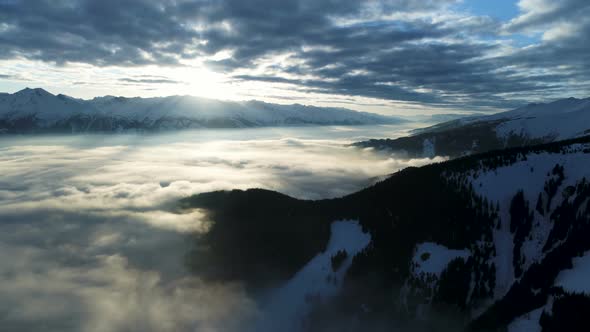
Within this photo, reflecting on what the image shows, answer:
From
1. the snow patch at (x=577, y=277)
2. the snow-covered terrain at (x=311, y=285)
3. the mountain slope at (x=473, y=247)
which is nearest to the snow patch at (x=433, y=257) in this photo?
the mountain slope at (x=473, y=247)

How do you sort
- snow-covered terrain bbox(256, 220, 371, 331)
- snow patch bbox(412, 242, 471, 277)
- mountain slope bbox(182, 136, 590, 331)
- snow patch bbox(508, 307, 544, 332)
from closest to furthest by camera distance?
snow patch bbox(508, 307, 544, 332), mountain slope bbox(182, 136, 590, 331), snow patch bbox(412, 242, 471, 277), snow-covered terrain bbox(256, 220, 371, 331)

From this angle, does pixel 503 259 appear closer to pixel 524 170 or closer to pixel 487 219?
pixel 487 219

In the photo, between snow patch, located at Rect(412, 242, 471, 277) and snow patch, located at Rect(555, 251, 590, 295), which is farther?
snow patch, located at Rect(412, 242, 471, 277)

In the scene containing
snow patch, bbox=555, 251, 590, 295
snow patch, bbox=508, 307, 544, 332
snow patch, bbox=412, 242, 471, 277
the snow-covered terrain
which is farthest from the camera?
the snow-covered terrain

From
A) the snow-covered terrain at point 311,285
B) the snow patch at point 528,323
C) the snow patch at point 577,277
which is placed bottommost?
the snow-covered terrain at point 311,285

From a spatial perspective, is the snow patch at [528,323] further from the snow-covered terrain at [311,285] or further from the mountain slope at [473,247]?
the snow-covered terrain at [311,285]

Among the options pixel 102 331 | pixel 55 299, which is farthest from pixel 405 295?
pixel 55 299

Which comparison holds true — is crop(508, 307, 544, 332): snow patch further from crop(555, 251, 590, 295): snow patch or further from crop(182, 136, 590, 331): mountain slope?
crop(555, 251, 590, 295): snow patch

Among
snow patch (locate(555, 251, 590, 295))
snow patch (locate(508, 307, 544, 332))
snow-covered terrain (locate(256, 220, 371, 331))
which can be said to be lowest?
snow-covered terrain (locate(256, 220, 371, 331))

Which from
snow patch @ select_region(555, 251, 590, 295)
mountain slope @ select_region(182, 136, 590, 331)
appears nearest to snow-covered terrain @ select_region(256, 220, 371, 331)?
mountain slope @ select_region(182, 136, 590, 331)
